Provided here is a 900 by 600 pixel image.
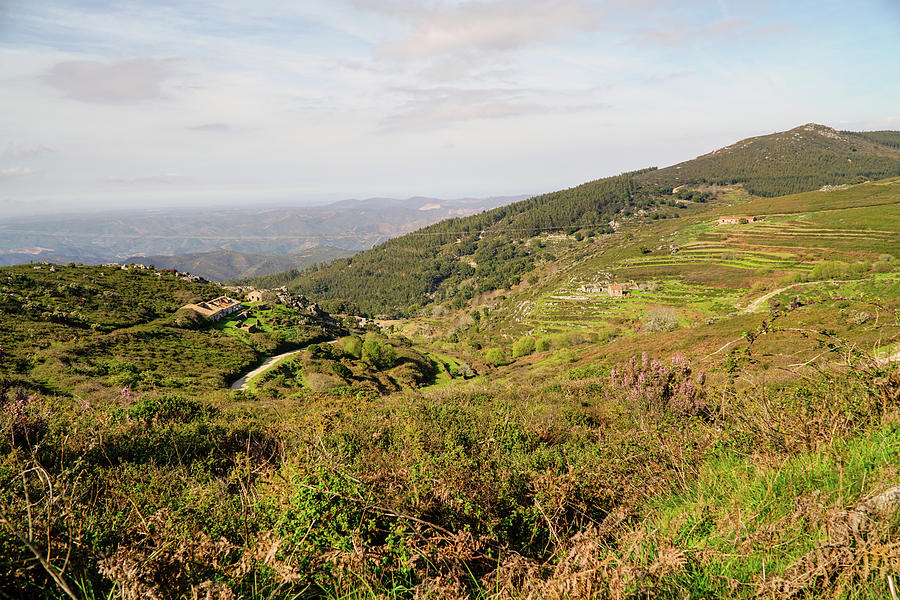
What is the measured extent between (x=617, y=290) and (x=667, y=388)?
68338 mm

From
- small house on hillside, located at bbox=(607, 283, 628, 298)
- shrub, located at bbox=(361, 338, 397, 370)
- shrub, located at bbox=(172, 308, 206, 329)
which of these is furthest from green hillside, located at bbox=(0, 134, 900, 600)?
small house on hillside, located at bbox=(607, 283, 628, 298)

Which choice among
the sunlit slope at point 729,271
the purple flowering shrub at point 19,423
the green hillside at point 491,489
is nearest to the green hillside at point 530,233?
the sunlit slope at point 729,271

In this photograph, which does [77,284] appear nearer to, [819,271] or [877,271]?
[819,271]

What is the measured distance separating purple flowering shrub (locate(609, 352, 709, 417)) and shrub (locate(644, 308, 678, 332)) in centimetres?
4199

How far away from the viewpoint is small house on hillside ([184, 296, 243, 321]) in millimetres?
45644

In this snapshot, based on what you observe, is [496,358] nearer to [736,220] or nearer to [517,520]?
[517,520]

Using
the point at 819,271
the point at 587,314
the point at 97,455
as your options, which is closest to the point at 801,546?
the point at 97,455

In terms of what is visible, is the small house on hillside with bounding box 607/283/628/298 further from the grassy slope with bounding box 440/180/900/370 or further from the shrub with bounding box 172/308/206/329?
the shrub with bounding box 172/308/206/329

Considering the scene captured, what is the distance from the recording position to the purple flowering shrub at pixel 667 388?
22.4 ft

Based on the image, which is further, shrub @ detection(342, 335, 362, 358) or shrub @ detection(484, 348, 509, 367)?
shrub @ detection(484, 348, 509, 367)

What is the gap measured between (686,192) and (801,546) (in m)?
211

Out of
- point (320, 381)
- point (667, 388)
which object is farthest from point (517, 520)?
point (320, 381)

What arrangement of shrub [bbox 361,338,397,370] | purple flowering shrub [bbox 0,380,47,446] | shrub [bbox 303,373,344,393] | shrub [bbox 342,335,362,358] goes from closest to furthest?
purple flowering shrub [bbox 0,380,47,446] → shrub [bbox 303,373,344,393] → shrub [bbox 361,338,397,370] → shrub [bbox 342,335,362,358]

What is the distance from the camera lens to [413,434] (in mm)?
7352
